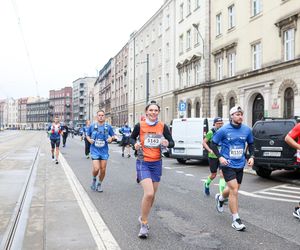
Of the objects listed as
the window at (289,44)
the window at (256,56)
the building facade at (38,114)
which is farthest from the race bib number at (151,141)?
the building facade at (38,114)

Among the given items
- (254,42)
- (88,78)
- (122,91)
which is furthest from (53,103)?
(254,42)

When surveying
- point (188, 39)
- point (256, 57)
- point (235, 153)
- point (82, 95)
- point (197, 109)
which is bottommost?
point (235, 153)

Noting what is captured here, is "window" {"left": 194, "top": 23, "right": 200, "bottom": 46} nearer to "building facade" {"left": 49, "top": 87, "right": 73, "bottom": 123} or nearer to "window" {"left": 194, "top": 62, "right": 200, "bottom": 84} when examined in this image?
"window" {"left": 194, "top": 62, "right": 200, "bottom": 84}

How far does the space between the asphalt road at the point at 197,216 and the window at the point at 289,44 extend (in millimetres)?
13702

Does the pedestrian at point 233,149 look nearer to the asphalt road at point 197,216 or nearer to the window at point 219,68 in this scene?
the asphalt road at point 197,216

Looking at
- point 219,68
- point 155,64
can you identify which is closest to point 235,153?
point 219,68

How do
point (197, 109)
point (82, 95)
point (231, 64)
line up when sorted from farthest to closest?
1. point (82, 95)
2. point (197, 109)
3. point (231, 64)

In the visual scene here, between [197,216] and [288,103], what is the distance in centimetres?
1861

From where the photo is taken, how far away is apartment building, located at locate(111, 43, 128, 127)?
69.1 m

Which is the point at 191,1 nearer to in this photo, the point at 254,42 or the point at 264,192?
the point at 254,42

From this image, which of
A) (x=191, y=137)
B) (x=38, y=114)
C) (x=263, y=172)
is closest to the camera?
(x=263, y=172)

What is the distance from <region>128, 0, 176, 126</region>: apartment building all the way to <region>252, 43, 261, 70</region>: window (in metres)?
13.6

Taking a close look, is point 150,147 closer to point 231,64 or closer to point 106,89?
point 231,64

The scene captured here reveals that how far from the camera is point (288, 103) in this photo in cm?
2375
